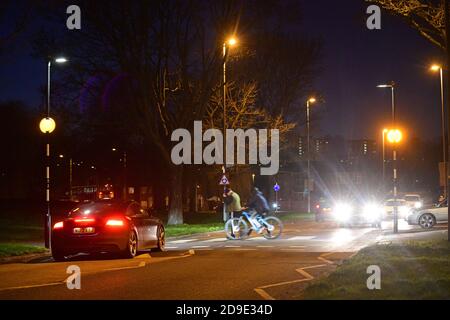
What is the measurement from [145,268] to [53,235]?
4120mm

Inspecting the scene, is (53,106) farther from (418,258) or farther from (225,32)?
(418,258)

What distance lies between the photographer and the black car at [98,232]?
735 inches

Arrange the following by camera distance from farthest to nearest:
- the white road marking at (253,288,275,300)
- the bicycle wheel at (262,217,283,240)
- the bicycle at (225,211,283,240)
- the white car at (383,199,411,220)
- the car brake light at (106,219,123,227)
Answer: the white car at (383,199,411,220)
the bicycle wheel at (262,217,283,240)
the bicycle at (225,211,283,240)
the car brake light at (106,219,123,227)
the white road marking at (253,288,275,300)

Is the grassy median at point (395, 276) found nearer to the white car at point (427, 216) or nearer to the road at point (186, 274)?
the road at point (186, 274)

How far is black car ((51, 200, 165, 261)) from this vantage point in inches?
735

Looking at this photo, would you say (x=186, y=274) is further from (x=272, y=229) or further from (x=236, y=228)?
(x=236, y=228)

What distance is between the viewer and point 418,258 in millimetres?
14984

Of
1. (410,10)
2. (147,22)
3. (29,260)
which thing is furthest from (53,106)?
(410,10)

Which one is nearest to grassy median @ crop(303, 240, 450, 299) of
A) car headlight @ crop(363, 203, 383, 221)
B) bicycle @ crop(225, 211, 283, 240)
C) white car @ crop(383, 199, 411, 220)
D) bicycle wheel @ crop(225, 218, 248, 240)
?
bicycle @ crop(225, 211, 283, 240)

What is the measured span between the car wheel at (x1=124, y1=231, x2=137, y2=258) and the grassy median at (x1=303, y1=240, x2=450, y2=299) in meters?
5.81

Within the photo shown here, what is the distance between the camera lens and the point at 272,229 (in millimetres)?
26234

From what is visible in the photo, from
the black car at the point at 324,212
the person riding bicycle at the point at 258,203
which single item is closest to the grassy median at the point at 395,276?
the person riding bicycle at the point at 258,203

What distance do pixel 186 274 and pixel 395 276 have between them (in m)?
4.19

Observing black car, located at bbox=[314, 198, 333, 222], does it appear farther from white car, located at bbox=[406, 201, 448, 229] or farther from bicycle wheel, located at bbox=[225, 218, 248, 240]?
bicycle wheel, located at bbox=[225, 218, 248, 240]
